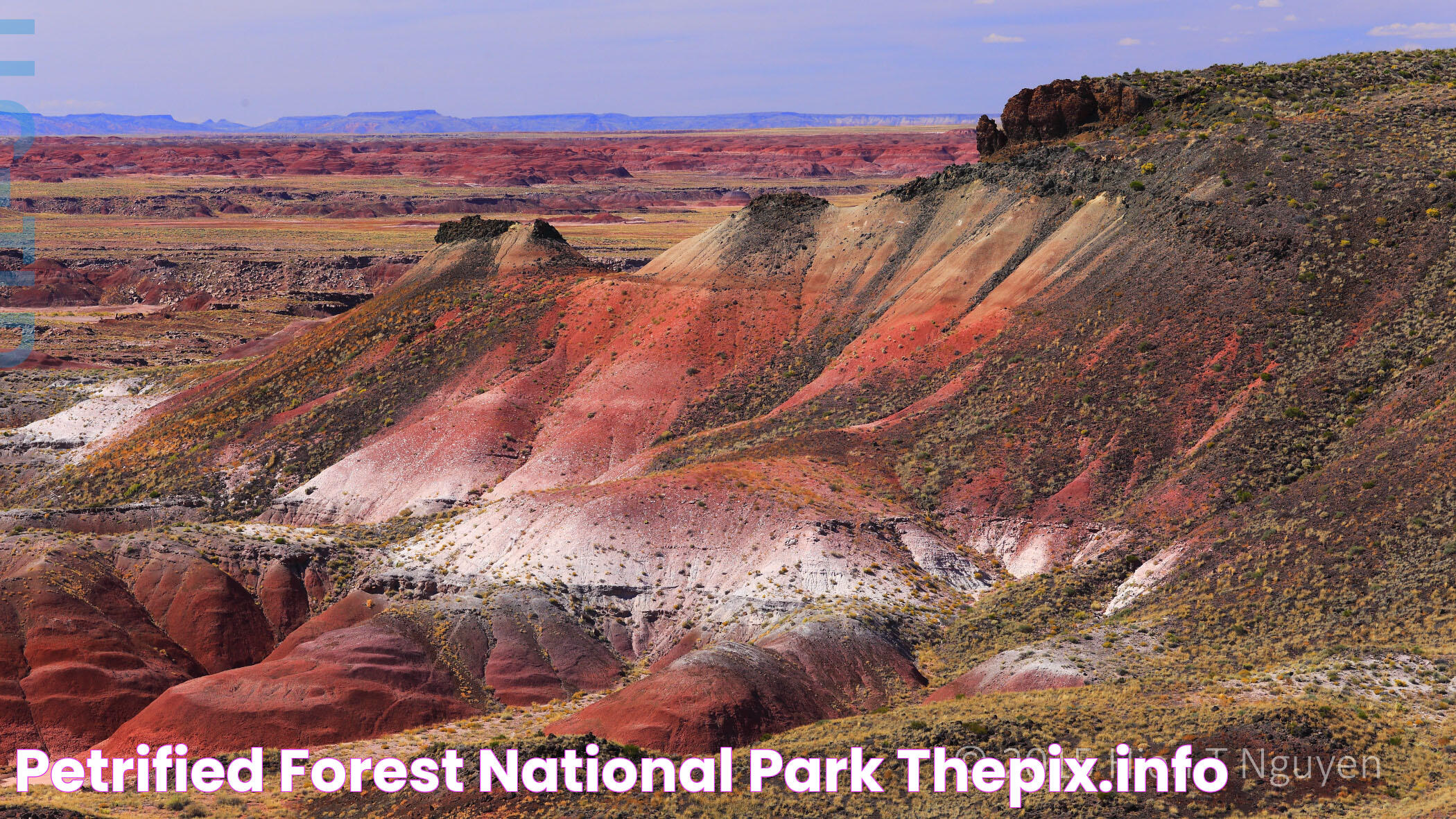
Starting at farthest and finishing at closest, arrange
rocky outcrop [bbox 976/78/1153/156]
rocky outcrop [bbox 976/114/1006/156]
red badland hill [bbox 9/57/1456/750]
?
rocky outcrop [bbox 976/114/1006/156] < rocky outcrop [bbox 976/78/1153/156] < red badland hill [bbox 9/57/1456/750]

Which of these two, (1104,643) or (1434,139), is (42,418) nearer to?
(1104,643)

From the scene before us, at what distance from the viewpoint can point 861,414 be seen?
5312 cm

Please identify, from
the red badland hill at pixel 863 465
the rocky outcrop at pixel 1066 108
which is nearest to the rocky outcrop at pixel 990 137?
the rocky outcrop at pixel 1066 108

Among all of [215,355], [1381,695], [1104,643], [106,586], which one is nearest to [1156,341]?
[1104,643]

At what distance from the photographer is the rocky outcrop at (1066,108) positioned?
6259 cm

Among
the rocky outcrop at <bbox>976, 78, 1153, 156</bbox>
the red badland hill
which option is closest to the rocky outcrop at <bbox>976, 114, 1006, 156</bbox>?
the rocky outcrop at <bbox>976, 78, 1153, 156</bbox>

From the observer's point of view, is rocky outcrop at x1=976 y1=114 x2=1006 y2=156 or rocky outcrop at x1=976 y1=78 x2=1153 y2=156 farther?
rocky outcrop at x1=976 y1=114 x2=1006 y2=156

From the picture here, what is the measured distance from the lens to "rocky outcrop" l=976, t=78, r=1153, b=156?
6259cm

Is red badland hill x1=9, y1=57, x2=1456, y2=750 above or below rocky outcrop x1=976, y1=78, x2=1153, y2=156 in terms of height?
below

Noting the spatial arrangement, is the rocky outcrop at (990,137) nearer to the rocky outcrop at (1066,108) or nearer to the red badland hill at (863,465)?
the rocky outcrop at (1066,108)

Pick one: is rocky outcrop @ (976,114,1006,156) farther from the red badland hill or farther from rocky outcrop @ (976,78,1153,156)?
the red badland hill

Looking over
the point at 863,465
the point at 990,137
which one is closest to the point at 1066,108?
the point at 990,137

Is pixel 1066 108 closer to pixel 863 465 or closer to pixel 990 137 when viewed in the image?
pixel 990 137

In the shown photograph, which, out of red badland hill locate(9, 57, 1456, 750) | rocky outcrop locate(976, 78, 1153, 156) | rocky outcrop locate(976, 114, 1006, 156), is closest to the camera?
red badland hill locate(9, 57, 1456, 750)
